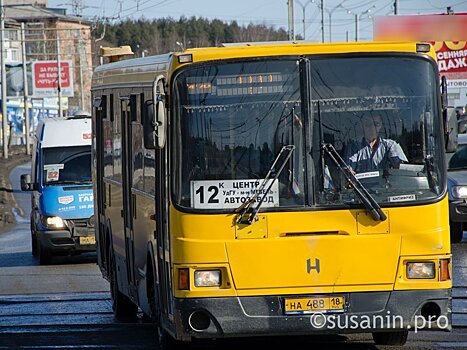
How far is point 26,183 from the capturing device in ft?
70.4

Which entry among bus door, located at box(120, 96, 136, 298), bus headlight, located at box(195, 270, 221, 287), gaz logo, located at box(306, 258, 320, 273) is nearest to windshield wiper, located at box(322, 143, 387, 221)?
gaz logo, located at box(306, 258, 320, 273)

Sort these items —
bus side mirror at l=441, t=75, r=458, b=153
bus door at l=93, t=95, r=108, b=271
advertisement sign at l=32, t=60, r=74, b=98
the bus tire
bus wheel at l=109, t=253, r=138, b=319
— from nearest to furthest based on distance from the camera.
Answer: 1. bus side mirror at l=441, t=75, r=458, b=153
2. bus wheel at l=109, t=253, r=138, b=319
3. bus door at l=93, t=95, r=108, b=271
4. the bus tire
5. advertisement sign at l=32, t=60, r=74, b=98

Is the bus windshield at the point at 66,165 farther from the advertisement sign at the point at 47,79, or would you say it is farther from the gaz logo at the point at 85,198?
the advertisement sign at the point at 47,79

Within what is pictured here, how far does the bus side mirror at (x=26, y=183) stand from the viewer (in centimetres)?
2128

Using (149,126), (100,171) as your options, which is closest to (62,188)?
(100,171)

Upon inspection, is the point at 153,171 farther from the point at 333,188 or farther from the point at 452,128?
the point at 452,128

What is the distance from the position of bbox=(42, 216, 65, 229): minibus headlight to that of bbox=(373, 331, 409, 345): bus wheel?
11118 millimetres

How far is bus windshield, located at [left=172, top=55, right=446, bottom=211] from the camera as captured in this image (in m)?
9.05

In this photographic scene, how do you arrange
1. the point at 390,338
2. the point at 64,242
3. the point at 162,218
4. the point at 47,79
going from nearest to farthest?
the point at 162,218, the point at 390,338, the point at 64,242, the point at 47,79

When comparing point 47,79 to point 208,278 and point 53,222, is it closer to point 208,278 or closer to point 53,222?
point 53,222

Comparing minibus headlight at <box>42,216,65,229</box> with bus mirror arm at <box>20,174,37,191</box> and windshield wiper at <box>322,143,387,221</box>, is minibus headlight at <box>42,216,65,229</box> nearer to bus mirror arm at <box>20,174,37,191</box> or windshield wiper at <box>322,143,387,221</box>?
bus mirror arm at <box>20,174,37,191</box>

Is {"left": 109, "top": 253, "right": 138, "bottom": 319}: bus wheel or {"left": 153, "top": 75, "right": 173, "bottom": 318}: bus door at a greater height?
{"left": 153, "top": 75, "right": 173, "bottom": 318}: bus door
